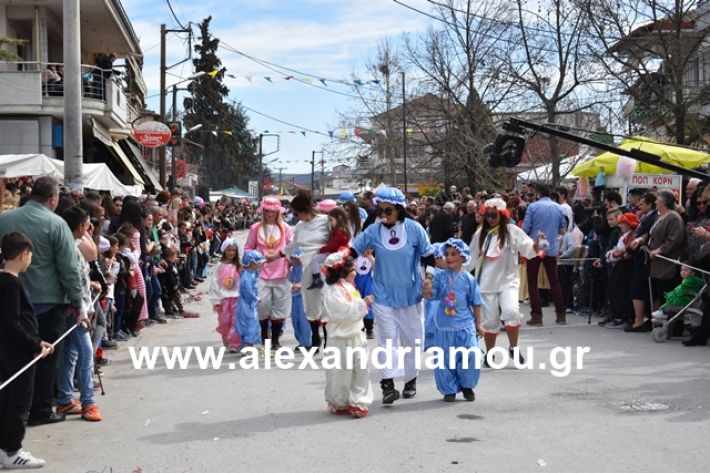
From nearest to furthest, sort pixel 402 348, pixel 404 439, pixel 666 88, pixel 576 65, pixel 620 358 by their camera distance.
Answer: pixel 404 439 → pixel 402 348 → pixel 620 358 → pixel 666 88 → pixel 576 65

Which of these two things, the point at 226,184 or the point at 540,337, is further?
the point at 226,184

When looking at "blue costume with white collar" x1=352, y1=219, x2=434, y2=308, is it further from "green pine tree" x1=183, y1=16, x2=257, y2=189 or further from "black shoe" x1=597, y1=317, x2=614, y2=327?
"green pine tree" x1=183, y1=16, x2=257, y2=189

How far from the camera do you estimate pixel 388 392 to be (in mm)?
8602

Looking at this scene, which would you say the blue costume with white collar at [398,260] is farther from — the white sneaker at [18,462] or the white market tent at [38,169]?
the white market tent at [38,169]

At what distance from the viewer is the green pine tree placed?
85.1 metres

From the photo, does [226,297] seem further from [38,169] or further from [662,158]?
[662,158]

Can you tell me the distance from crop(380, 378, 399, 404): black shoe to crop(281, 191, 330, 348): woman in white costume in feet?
9.90

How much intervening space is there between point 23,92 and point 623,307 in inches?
767

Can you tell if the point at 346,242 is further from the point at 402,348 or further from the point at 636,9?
the point at 636,9

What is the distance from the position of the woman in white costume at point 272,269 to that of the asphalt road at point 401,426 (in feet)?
4.97

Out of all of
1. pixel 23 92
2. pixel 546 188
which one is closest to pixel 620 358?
pixel 546 188

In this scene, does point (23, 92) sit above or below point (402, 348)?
above

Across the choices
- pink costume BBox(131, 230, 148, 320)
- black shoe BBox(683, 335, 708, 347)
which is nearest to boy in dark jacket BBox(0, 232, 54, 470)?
pink costume BBox(131, 230, 148, 320)

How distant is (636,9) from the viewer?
22.8 meters
